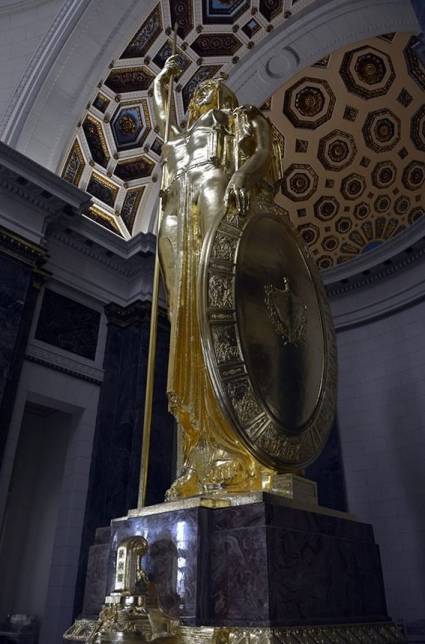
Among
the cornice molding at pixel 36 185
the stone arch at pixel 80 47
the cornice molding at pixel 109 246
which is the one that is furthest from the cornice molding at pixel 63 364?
the stone arch at pixel 80 47

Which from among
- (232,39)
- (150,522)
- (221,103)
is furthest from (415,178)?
(150,522)

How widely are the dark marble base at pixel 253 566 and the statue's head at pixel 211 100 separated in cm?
266

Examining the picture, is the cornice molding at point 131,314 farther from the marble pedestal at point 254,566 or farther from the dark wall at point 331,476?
the marble pedestal at point 254,566

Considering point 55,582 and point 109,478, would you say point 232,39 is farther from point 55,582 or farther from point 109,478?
point 55,582

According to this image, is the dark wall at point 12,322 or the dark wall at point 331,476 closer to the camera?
the dark wall at point 12,322

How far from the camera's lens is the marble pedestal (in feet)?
5.94

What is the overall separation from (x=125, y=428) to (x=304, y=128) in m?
5.90

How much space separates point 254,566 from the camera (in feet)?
6.01

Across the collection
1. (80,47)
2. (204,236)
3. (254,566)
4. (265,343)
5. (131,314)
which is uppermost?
(80,47)

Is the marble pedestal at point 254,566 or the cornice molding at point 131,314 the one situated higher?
the cornice molding at point 131,314

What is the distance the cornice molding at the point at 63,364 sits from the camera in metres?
6.38

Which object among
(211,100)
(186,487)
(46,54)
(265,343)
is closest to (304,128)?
(46,54)

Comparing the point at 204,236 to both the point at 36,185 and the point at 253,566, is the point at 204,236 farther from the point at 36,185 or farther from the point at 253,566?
the point at 36,185

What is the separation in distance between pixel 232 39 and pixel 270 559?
25.2 ft
